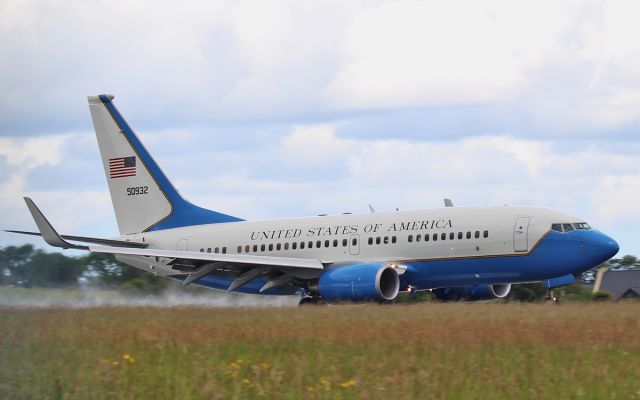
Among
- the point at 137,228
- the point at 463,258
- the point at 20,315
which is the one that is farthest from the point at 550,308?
the point at 137,228

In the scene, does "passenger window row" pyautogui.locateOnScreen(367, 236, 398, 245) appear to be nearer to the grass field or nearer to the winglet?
the winglet

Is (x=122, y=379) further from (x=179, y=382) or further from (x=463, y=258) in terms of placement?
(x=463, y=258)

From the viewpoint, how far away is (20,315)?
20.7 meters

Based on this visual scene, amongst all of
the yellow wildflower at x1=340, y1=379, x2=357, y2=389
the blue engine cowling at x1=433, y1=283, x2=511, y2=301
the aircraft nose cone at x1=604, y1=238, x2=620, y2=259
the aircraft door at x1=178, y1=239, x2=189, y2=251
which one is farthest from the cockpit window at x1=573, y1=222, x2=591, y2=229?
the yellow wildflower at x1=340, y1=379, x2=357, y2=389

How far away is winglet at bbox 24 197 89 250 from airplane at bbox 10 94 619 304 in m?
0.04

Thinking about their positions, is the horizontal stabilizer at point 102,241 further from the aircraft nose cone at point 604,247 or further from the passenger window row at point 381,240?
the aircraft nose cone at point 604,247

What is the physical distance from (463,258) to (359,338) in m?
14.9

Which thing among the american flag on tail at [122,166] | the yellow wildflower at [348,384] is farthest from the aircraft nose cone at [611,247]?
the yellow wildflower at [348,384]

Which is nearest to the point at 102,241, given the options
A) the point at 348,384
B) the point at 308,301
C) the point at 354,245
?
the point at 308,301

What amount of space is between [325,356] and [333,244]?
19.9 meters

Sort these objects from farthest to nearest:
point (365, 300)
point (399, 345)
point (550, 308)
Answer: point (365, 300) < point (550, 308) < point (399, 345)

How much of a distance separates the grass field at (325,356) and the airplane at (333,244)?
28.5 ft

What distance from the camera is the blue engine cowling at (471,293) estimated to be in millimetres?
37156

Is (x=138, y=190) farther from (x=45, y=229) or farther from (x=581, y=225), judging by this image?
(x=581, y=225)
